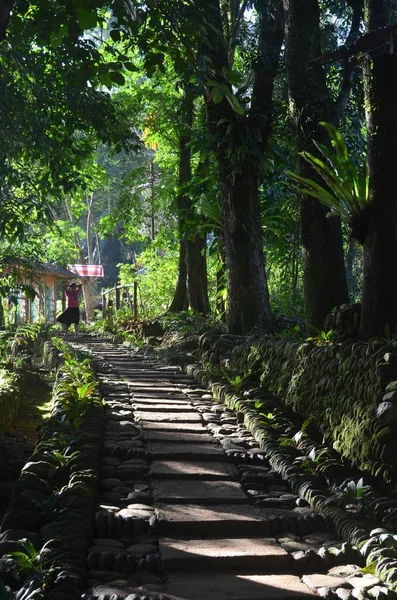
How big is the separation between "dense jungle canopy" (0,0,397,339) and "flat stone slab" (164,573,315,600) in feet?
7.86

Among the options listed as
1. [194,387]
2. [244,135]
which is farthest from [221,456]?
[244,135]

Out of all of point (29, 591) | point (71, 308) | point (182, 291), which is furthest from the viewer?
point (71, 308)

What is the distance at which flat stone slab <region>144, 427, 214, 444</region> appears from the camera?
5.22 metres

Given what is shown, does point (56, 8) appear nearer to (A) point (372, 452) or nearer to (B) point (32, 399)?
(A) point (372, 452)

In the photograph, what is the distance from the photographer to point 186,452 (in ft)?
15.9

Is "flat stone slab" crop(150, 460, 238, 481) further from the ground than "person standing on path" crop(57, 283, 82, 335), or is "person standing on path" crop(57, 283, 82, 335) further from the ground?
"person standing on path" crop(57, 283, 82, 335)

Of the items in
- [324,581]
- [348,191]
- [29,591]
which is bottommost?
[324,581]

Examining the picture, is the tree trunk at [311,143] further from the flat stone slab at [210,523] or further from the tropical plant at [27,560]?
the tropical plant at [27,560]

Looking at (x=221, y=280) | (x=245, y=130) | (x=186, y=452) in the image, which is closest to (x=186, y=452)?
(x=186, y=452)

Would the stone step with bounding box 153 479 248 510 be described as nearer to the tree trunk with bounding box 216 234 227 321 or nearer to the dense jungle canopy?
the dense jungle canopy

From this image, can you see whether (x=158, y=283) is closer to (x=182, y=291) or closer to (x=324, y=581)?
(x=182, y=291)

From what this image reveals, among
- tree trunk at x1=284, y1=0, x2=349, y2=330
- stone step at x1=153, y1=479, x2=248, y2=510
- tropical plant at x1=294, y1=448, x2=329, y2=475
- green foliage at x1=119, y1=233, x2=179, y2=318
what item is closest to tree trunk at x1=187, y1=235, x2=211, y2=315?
green foliage at x1=119, y1=233, x2=179, y2=318

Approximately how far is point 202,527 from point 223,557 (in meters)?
0.40

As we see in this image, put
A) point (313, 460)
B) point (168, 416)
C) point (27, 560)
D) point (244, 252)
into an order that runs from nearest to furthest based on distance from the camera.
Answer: point (27, 560) < point (313, 460) < point (168, 416) < point (244, 252)
